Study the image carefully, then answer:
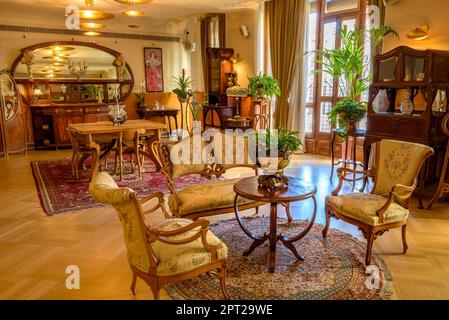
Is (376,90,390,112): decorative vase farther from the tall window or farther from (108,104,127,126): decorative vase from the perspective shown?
(108,104,127,126): decorative vase

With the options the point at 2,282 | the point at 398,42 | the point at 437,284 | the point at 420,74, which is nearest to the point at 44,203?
the point at 2,282

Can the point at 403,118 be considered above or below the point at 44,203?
above

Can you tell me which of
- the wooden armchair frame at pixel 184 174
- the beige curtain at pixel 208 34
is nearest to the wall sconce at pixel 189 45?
the beige curtain at pixel 208 34

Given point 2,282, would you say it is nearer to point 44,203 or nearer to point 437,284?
point 44,203

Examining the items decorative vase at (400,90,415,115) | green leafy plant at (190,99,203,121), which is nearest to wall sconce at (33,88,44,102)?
green leafy plant at (190,99,203,121)

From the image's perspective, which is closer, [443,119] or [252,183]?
[252,183]

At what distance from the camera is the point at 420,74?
13.6ft

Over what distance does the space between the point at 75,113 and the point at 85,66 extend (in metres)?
1.30

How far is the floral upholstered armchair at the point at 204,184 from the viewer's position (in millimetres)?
3006

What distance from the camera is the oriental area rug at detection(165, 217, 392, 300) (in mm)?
2350

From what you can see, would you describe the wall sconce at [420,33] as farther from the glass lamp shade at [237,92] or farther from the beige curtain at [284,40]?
the glass lamp shade at [237,92]

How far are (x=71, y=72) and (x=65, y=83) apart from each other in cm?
30

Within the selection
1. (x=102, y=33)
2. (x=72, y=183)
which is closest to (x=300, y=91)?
(x=72, y=183)
